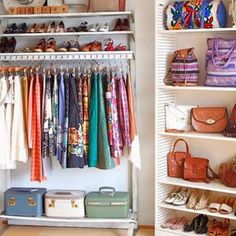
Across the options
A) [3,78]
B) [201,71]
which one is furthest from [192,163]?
[3,78]

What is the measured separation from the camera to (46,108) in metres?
3.56

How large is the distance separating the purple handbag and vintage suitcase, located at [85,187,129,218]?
121cm

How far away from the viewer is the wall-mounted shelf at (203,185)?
10.9 ft

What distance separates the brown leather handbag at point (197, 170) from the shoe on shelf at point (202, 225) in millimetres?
323

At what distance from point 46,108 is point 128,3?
3.76 feet

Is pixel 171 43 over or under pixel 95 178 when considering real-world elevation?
over

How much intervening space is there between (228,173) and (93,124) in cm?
110

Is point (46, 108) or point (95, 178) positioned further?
point (95, 178)

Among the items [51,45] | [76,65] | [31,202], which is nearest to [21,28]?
[51,45]

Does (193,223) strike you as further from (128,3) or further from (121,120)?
(128,3)

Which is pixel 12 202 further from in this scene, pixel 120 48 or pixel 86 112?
pixel 120 48

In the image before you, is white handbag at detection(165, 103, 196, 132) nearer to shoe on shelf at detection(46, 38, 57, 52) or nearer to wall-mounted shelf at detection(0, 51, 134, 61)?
wall-mounted shelf at detection(0, 51, 134, 61)

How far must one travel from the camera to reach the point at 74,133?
3.55 m

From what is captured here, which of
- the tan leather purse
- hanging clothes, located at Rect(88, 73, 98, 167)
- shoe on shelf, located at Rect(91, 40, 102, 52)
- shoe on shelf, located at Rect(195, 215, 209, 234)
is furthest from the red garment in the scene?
shoe on shelf, located at Rect(195, 215, 209, 234)
